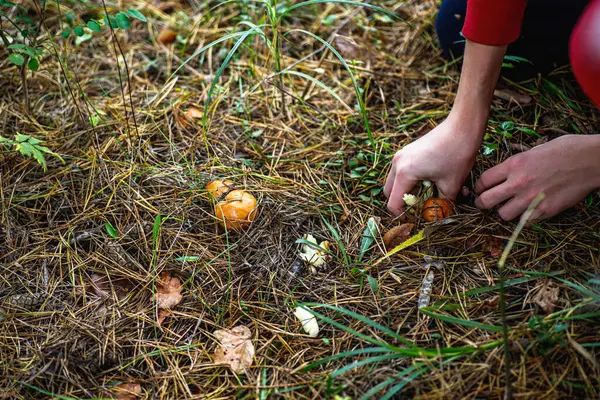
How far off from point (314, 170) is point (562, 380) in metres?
1.11

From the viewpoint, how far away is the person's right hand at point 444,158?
162cm

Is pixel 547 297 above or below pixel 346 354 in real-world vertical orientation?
above

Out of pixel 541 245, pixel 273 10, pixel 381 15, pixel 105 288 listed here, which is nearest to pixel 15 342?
pixel 105 288

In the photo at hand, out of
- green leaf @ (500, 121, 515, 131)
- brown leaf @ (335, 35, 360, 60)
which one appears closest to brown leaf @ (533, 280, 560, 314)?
green leaf @ (500, 121, 515, 131)

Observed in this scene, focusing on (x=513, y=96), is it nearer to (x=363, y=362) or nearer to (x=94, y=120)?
(x=363, y=362)

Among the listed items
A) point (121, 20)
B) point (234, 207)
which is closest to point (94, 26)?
point (121, 20)

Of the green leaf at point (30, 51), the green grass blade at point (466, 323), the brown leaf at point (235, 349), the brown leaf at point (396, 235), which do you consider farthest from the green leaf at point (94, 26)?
the green grass blade at point (466, 323)

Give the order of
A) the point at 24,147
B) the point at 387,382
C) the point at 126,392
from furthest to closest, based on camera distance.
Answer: the point at 24,147 → the point at 126,392 → the point at 387,382

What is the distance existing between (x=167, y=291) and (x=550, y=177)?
4.29 feet

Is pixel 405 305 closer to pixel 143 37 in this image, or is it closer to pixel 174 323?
pixel 174 323

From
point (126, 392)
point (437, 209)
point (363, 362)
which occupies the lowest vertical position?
point (126, 392)

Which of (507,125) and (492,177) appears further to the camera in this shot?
(507,125)

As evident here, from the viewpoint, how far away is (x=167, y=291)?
167 centimetres

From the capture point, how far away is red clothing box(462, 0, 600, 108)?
1.38 m
